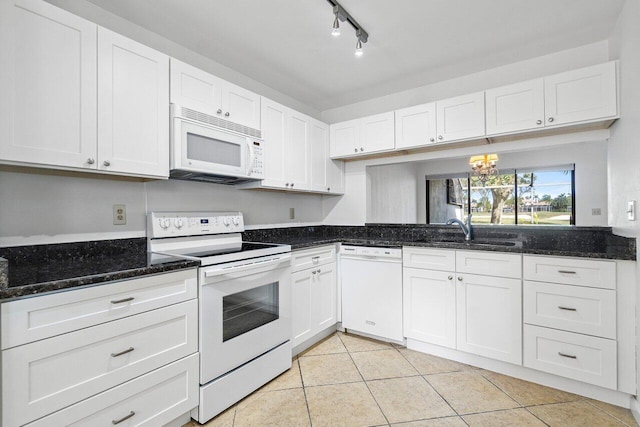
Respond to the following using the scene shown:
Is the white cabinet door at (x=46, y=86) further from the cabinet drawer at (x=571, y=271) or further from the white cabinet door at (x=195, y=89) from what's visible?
the cabinet drawer at (x=571, y=271)

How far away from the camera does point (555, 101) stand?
2.16 meters

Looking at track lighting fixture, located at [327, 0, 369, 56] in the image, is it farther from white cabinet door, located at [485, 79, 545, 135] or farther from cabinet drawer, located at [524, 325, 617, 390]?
cabinet drawer, located at [524, 325, 617, 390]

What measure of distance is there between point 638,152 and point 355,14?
185 centimetres

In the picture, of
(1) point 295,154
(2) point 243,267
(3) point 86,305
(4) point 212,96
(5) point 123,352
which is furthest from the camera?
(1) point 295,154

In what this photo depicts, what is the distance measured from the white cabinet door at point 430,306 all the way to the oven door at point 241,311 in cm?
103

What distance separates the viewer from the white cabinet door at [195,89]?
6.25 feet

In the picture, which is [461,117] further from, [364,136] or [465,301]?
[465,301]

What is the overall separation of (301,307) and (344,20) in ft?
6.96

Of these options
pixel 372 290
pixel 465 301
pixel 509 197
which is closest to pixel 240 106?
pixel 372 290

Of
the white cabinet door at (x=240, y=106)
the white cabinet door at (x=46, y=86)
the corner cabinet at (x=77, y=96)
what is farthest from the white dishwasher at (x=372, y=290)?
the white cabinet door at (x=46, y=86)

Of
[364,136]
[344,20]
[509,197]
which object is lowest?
[509,197]

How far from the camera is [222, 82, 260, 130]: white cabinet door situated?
2205 mm

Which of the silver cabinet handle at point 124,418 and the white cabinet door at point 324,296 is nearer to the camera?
the silver cabinet handle at point 124,418

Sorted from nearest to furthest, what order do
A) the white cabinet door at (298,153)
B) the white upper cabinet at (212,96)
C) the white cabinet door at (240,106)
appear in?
1. the white upper cabinet at (212,96)
2. the white cabinet door at (240,106)
3. the white cabinet door at (298,153)
